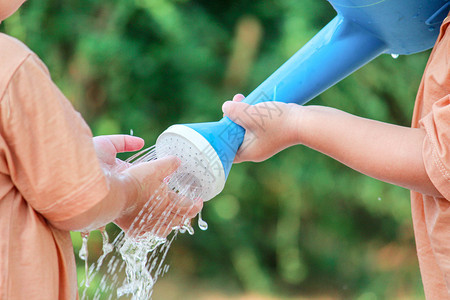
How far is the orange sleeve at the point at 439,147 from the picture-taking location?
0.56 m

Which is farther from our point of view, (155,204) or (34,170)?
(155,204)

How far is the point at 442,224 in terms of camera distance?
0.61m

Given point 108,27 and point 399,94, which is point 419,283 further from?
point 108,27

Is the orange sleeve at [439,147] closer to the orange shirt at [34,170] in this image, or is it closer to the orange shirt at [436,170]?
the orange shirt at [436,170]

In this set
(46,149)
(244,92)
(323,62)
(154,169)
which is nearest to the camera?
(46,149)

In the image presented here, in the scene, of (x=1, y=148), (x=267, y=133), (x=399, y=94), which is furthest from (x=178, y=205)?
(x=399, y=94)

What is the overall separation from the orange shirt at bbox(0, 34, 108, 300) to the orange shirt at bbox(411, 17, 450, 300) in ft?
1.08

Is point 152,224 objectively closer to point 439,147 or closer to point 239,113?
point 239,113

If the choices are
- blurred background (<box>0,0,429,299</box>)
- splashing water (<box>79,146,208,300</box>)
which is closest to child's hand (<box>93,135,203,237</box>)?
splashing water (<box>79,146,208,300</box>)

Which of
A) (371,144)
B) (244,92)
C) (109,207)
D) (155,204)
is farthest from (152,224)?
(244,92)

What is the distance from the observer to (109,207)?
515 mm

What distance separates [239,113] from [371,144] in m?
0.17

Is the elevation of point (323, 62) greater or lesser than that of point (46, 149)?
lesser

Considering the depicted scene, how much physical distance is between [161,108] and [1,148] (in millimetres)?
1056
